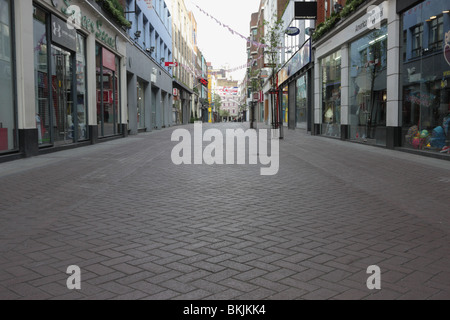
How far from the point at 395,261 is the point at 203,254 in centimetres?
162

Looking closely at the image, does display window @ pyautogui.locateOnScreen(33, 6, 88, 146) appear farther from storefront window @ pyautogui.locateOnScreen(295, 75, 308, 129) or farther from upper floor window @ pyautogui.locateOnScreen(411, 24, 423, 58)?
storefront window @ pyautogui.locateOnScreen(295, 75, 308, 129)

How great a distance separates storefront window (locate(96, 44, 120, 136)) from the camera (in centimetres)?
1861

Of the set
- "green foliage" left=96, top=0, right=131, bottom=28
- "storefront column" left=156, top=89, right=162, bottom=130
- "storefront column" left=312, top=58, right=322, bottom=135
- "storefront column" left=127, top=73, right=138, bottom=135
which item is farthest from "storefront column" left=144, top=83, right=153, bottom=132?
"storefront column" left=312, top=58, right=322, bottom=135

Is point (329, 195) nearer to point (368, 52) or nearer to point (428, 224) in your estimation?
point (428, 224)

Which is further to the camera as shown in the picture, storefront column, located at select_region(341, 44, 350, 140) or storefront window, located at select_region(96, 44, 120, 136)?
storefront column, located at select_region(341, 44, 350, 140)

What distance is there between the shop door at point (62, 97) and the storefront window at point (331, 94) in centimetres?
1191

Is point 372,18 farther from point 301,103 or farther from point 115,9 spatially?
point 301,103

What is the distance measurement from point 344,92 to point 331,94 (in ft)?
7.84

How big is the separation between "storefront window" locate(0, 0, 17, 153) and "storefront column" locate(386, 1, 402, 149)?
36.6ft

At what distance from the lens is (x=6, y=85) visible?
1051 cm

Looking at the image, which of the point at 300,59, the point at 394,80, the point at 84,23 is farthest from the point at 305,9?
the point at 84,23
